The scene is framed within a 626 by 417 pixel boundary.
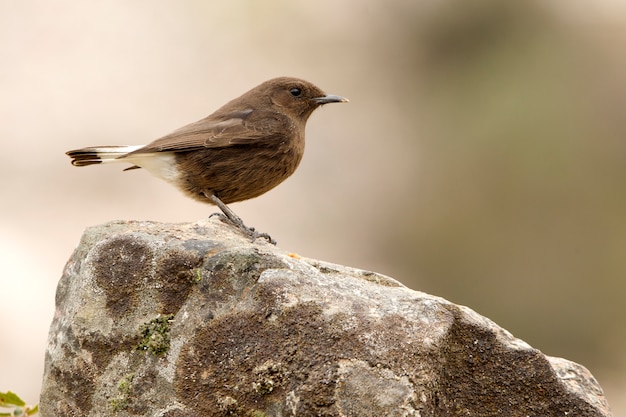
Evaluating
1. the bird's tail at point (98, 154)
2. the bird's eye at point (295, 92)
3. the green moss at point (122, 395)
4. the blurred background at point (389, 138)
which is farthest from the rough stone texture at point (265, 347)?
the blurred background at point (389, 138)

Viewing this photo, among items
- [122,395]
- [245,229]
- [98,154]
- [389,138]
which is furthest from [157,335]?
[389,138]

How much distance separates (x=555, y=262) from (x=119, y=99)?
5.86 metres

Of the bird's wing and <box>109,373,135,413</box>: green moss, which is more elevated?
the bird's wing

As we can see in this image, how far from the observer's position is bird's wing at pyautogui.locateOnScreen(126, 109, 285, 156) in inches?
252

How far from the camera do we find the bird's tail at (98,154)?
6.57 m

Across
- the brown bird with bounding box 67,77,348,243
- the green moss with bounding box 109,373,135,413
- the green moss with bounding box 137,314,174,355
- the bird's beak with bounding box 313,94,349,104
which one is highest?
the bird's beak with bounding box 313,94,349,104

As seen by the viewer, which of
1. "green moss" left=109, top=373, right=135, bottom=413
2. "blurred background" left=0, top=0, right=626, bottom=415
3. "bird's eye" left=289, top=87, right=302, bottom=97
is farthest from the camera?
"blurred background" left=0, top=0, right=626, bottom=415

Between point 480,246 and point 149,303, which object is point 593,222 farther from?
point 149,303

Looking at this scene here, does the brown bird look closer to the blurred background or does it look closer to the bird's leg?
the bird's leg

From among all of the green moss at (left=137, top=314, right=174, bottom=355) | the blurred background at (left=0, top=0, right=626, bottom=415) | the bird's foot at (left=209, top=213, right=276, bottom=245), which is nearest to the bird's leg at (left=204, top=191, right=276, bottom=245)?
the bird's foot at (left=209, top=213, right=276, bottom=245)

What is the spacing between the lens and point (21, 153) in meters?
11.8

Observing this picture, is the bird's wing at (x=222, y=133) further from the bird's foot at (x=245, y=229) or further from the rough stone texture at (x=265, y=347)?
the rough stone texture at (x=265, y=347)

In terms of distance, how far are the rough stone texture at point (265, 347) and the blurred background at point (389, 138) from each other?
17.5ft

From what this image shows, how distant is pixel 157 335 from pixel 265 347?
524 mm
